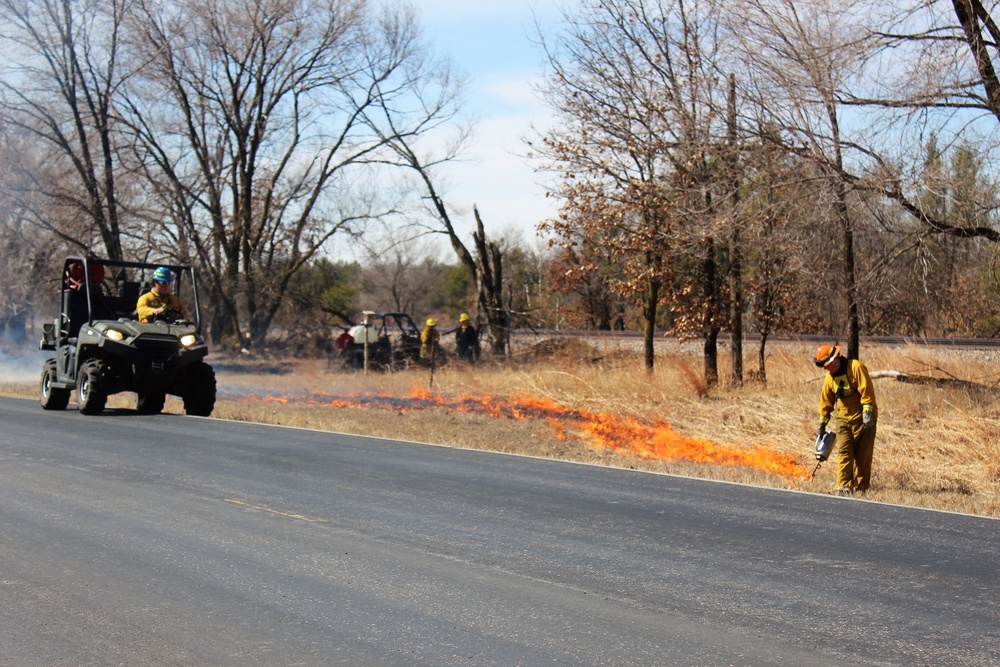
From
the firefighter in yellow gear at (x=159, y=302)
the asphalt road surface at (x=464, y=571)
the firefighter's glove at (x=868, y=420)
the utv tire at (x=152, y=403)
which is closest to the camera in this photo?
the asphalt road surface at (x=464, y=571)

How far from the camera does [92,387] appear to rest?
17.8 m

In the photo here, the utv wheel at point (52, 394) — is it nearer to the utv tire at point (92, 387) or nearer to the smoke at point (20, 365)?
the utv tire at point (92, 387)

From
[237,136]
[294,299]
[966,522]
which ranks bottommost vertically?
[966,522]

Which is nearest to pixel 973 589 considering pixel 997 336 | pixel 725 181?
pixel 725 181

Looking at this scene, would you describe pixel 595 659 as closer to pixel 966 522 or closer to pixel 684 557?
pixel 684 557

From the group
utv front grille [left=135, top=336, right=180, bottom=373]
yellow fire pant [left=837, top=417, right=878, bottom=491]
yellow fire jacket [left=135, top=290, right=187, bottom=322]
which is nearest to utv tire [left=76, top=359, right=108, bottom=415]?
utv front grille [left=135, top=336, right=180, bottom=373]

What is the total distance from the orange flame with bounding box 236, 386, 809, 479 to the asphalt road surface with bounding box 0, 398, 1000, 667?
14.0 feet

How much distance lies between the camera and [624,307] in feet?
167

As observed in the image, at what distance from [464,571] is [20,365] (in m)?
33.2

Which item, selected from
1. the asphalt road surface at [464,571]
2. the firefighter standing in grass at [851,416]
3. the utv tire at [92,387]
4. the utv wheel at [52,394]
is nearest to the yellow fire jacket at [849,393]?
the firefighter standing in grass at [851,416]

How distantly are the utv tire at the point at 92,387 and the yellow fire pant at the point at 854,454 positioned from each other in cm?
1161

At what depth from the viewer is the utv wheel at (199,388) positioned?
18.7 m

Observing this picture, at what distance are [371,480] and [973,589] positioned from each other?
6.21m

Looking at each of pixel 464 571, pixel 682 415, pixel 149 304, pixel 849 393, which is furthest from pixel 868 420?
pixel 149 304
